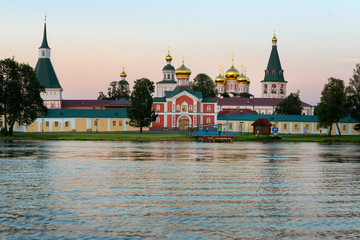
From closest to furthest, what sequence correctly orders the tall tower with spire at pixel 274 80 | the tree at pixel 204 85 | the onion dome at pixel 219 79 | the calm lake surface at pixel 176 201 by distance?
the calm lake surface at pixel 176 201 < the tree at pixel 204 85 < the tall tower with spire at pixel 274 80 < the onion dome at pixel 219 79

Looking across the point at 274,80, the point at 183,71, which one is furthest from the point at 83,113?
the point at 274,80

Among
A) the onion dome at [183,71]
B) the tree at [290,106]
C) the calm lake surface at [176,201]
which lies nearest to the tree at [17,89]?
the calm lake surface at [176,201]

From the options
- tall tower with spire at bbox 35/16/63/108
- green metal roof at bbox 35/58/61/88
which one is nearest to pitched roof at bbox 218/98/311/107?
tall tower with spire at bbox 35/16/63/108

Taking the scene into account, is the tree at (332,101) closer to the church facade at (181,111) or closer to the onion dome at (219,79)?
the church facade at (181,111)

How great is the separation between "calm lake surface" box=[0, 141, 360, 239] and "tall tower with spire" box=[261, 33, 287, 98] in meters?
130

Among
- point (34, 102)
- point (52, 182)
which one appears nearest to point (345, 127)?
point (34, 102)

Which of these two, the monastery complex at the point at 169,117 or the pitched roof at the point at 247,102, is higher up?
the pitched roof at the point at 247,102

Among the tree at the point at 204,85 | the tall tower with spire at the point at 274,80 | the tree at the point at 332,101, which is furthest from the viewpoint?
the tall tower with spire at the point at 274,80

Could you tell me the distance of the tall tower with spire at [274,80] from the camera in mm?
161375

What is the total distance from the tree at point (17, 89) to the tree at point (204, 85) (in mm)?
74817

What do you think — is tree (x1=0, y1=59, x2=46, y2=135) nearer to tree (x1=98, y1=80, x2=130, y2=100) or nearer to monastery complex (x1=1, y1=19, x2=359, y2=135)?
monastery complex (x1=1, y1=19, x2=359, y2=135)

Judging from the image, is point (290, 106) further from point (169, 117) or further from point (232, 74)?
point (232, 74)

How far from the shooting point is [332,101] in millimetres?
82125

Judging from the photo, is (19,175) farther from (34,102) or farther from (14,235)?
(34,102)
